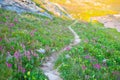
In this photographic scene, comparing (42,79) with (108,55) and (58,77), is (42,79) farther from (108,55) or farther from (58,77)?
(108,55)

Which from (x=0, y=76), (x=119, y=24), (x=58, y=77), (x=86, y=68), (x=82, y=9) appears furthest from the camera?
(x=82, y=9)

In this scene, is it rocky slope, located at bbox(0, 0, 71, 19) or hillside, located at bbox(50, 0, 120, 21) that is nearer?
rocky slope, located at bbox(0, 0, 71, 19)

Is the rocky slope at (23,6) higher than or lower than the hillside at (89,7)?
higher

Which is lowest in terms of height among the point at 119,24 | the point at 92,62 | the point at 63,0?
the point at 63,0

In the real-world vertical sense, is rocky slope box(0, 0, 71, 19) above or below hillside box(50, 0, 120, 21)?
above

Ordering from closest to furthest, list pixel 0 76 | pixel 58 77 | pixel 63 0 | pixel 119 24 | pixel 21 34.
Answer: pixel 0 76 → pixel 58 77 → pixel 21 34 → pixel 119 24 → pixel 63 0

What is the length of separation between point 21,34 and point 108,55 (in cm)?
621

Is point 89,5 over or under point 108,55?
under

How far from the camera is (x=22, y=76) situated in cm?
1012

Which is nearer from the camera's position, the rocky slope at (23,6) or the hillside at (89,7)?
the rocky slope at (23,6)

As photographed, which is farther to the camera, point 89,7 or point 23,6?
point 89,7

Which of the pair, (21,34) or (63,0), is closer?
(21,34)

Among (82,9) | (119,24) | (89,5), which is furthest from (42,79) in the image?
(89,5)

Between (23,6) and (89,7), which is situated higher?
(23,6)
